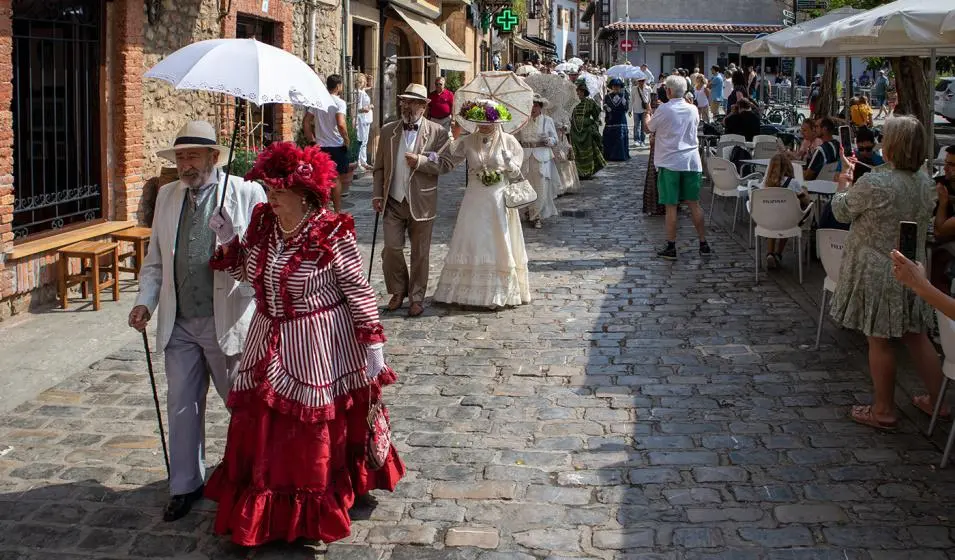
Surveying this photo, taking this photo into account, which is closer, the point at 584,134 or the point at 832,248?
the point at 832,248

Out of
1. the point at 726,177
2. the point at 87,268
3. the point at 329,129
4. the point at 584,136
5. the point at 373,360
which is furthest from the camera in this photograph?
the point at 584,136

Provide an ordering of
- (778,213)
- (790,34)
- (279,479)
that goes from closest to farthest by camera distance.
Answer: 1. (279,479)
2. (778,213)
3. (790,34)

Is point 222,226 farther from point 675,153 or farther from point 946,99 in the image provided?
point 946,99

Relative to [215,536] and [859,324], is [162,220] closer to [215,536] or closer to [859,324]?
[215,536]

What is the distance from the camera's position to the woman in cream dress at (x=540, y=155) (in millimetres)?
14102

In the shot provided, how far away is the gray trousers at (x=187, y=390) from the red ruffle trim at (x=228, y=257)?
0.95 ft

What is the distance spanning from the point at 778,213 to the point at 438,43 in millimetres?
13958

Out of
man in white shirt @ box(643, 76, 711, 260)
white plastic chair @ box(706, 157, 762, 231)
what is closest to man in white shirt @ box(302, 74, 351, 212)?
man in white shirt @ box(643, 76, 711, 260)

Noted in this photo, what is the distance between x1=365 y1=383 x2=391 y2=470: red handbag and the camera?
4586 millimetres

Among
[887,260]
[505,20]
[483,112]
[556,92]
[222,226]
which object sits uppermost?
[505,20]

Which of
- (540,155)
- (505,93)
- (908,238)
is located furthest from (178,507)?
(540,155)

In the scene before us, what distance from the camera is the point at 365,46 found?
2139 centimetres

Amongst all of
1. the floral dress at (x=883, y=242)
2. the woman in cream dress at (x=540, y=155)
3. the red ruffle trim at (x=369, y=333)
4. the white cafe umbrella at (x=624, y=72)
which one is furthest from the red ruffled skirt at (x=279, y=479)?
the white cafe umbrella at (x=624, y=72)

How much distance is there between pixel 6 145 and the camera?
8312mm
